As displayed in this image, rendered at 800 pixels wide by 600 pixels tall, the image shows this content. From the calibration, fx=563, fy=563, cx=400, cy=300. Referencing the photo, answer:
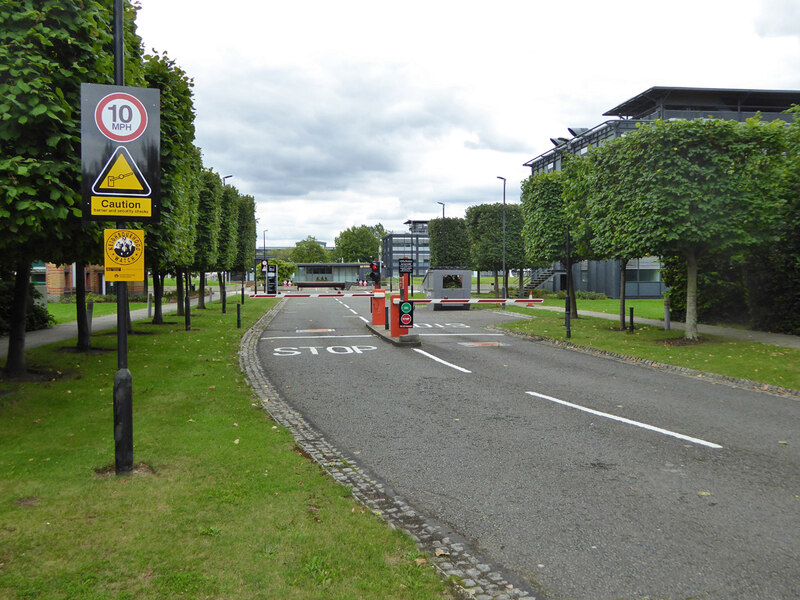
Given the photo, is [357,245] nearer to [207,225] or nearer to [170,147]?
[207,225]

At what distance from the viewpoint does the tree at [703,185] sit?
14.7m

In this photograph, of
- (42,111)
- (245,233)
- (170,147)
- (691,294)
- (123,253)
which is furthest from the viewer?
(245,233)

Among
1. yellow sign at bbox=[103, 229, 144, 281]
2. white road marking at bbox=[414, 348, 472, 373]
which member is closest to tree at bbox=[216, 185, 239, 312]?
white road marking at bbox=[414, 348, 472, 373]

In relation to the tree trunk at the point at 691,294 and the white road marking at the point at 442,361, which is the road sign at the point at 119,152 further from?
the tree trunk at the point at 691,294

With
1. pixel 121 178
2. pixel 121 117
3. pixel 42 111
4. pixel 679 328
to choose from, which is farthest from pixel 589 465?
pixel 679 328

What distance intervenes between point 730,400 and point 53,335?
18847 millimetres

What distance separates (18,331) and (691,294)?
1668cm

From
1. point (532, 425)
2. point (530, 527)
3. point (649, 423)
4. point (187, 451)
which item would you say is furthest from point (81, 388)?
point (649, 423)

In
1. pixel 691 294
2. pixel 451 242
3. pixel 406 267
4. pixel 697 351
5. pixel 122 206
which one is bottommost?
pixel 697 351

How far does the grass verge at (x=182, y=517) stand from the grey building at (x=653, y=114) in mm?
42613

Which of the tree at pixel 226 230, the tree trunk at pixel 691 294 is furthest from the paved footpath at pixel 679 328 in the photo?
the tree at pixel 226 230

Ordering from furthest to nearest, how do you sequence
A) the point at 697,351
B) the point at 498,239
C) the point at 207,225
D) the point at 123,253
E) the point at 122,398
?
the point at 498,239
the point at 207,225
the point at 697,351
the point at 123,253
the point at 122,398

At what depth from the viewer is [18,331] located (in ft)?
35.0

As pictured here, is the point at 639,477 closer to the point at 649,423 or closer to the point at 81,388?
the point at 649,423
